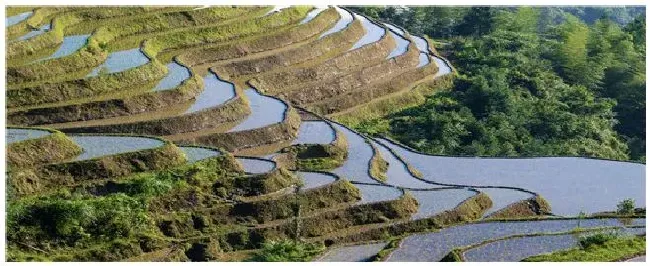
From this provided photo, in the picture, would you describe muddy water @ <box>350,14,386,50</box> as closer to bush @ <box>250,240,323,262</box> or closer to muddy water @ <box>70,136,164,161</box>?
muddy water @ <box>70,136,164,161</box>

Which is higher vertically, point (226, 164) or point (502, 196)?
point (226, 164)

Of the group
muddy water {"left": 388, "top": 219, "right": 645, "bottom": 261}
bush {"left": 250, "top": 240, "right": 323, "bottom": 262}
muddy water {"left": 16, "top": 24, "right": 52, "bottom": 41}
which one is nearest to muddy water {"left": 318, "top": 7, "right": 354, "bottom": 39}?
muddy water {"left": 16, "top": 24, "right": 52, "bottom": 41}

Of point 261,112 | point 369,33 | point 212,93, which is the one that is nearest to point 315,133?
point 261,112

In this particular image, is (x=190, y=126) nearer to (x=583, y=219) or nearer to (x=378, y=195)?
(x=378, y=195)

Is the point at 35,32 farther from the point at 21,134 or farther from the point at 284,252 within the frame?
the point at 284,252

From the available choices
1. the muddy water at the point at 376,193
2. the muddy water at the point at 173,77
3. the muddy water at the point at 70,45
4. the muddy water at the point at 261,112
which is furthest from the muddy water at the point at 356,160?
the muddy water at the point at 70,45
